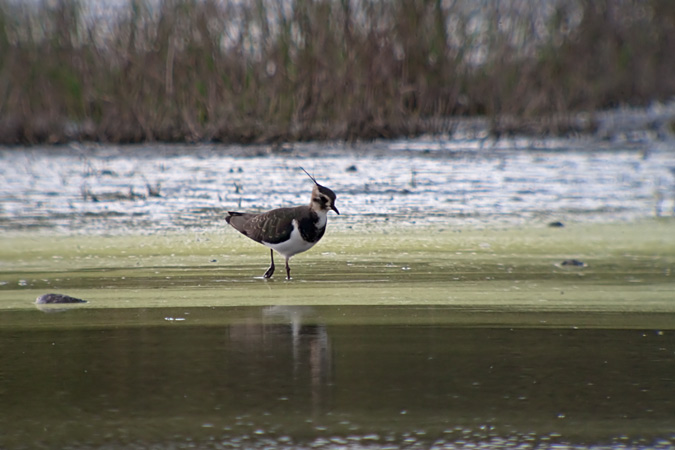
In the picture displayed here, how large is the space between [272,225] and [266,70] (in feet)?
26.5

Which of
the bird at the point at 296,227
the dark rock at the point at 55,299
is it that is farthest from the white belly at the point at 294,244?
the dark rock at the point at 55,299

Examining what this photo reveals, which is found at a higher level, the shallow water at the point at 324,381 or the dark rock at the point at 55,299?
the dark rock at the point at 55,299

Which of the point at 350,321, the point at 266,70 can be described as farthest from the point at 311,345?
the point at 266,70

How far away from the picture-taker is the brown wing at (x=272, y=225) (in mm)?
5582

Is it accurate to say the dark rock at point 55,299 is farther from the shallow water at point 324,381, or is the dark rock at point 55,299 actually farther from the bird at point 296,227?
the bird at point 296,227

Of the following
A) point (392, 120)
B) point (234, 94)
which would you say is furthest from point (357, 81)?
point (234, 94)

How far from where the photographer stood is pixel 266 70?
533 inches

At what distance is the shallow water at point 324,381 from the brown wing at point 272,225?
3.32 feet

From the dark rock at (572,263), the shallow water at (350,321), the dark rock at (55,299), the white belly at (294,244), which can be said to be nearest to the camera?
the shallow water at (350,321)

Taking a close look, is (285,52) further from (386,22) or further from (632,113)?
(632,113)

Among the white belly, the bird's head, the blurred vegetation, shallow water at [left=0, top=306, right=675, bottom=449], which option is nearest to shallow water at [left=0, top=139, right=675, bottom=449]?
shallow water at [left=0, top=306, right=675, bottom=449]

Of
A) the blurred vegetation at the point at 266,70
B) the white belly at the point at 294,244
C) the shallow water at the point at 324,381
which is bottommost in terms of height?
the shallow water at the point at 324,381

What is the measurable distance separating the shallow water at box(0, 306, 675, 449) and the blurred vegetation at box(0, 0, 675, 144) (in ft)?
29.1

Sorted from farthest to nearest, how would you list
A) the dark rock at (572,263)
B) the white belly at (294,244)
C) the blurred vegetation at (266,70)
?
the blurred vegetation at (266,70) < the dark rock at (572,263) < the white belly at (294,244)
